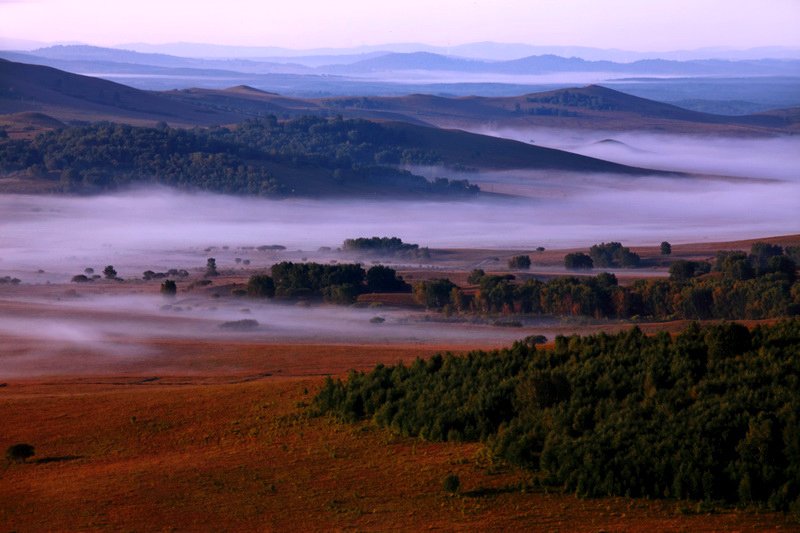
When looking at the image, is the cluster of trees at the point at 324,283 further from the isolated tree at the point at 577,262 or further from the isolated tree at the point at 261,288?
the isolated tree at the point at 577,262

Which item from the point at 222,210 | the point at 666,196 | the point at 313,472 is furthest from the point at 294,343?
the point at 666,196

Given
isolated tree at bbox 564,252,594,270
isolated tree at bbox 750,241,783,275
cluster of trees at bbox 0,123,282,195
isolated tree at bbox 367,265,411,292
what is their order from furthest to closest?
cluster of trees at bbox 0,123,282,195 < isolated tree at bbox 564,252,594,270 < isolated tree at bbox 750,241,783,275 < isolated tree at bbox 367,265,411,292

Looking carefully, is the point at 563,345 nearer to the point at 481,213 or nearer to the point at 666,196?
the point at 481,213

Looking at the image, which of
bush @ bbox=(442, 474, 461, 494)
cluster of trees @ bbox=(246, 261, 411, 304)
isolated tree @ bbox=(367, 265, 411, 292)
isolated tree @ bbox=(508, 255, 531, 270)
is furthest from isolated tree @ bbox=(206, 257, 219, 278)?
bush @ bbox=(442, 474, 461, 494)

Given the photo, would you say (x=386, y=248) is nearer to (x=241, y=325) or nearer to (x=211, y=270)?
(x=211, y=270)

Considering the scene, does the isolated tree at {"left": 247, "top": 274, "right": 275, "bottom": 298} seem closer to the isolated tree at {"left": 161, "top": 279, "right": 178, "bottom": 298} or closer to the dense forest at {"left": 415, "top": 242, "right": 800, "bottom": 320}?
the isolated tree at {"left": 161, "top": 279, "right": 178, "bottom": 298}

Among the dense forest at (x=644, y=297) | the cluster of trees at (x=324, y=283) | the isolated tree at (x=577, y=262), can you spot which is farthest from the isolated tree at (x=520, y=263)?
the dense forest at (x=644, y=297)
